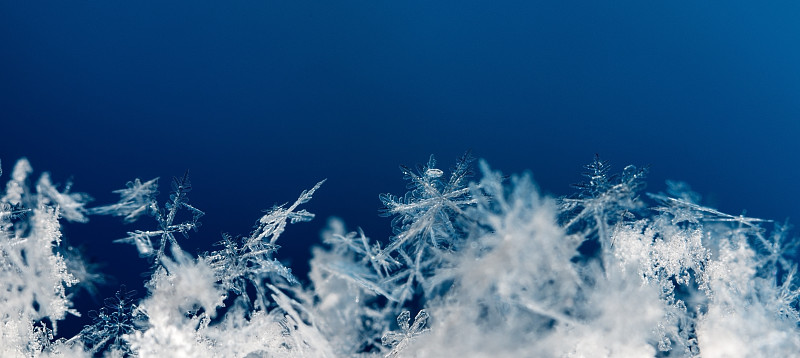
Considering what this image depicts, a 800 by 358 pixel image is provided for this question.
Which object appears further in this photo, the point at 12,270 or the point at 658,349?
the point at 12,270

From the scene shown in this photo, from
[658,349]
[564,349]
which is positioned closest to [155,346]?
[564,349]

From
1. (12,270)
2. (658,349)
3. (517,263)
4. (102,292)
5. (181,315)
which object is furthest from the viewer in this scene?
(102,292)

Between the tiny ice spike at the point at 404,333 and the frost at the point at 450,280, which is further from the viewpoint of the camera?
the tiny ice spike at the point at 404,333

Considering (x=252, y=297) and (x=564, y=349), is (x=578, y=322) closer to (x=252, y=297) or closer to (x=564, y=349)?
(x=564, y=349)

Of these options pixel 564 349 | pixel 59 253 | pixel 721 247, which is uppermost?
pixel 59 253

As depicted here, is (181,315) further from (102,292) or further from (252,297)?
(102,292)

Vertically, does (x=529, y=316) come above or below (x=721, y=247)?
below

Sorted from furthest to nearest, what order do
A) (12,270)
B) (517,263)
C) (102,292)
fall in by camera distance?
(102,292) < (12,270) < (517,263)

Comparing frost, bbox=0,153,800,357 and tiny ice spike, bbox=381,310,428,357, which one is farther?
tiny ice spike, bbox=381,310,428,357

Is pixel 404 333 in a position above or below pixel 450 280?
below
